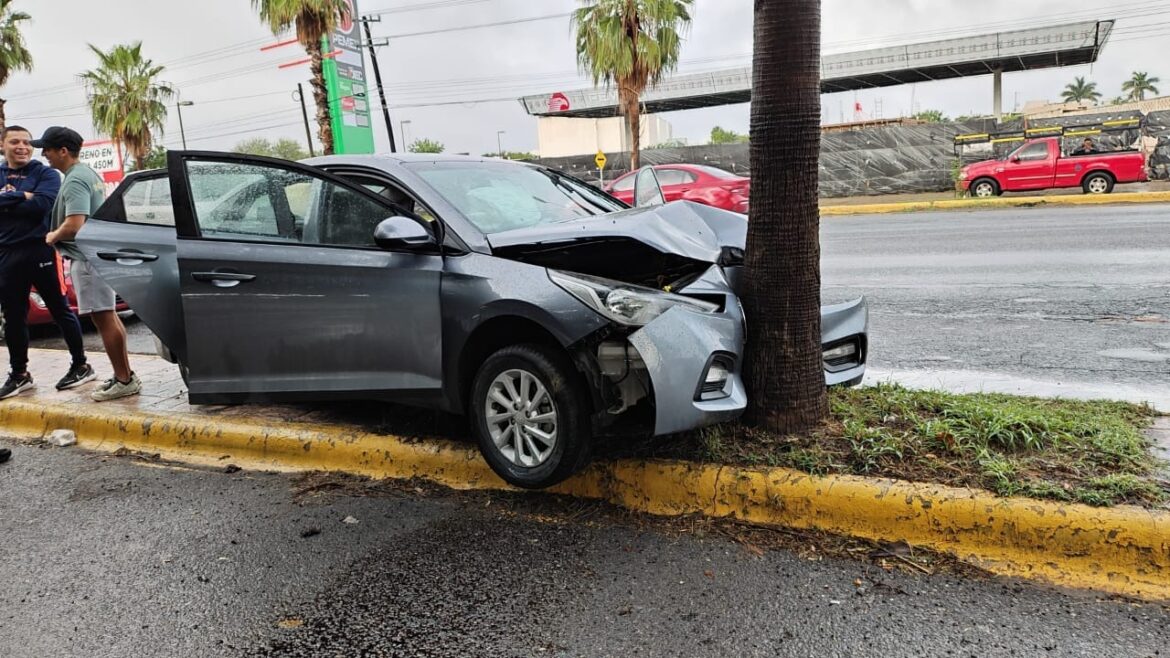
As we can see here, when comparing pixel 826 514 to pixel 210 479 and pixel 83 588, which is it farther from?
pixel 210 479

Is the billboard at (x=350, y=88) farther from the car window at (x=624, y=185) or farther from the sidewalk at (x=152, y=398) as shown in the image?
the sidewalk at (x=152, y=398)

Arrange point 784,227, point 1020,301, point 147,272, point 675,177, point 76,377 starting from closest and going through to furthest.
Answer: point 784,227 < point 147,272 < point 76,377 < point 1020,301 < point 675,177

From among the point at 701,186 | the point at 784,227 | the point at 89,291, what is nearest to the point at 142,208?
the point at 89,291

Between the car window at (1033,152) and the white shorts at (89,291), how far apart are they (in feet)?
67.7

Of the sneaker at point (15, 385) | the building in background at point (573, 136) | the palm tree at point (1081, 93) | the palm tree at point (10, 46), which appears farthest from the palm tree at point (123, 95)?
the palm tree at point (1081, 93)

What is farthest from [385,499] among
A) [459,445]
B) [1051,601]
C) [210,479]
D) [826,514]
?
[1051,601]

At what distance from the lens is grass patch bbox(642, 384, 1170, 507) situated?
2975 mm

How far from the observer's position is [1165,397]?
440 centimetres

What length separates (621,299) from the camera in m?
3.22

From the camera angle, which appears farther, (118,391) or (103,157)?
(103,157)

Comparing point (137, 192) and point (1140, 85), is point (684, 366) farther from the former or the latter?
point (1140, 85)

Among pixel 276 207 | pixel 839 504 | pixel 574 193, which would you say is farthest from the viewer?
pixel 574 193

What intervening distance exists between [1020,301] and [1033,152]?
1501 cm

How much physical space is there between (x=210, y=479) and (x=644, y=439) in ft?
7.65
